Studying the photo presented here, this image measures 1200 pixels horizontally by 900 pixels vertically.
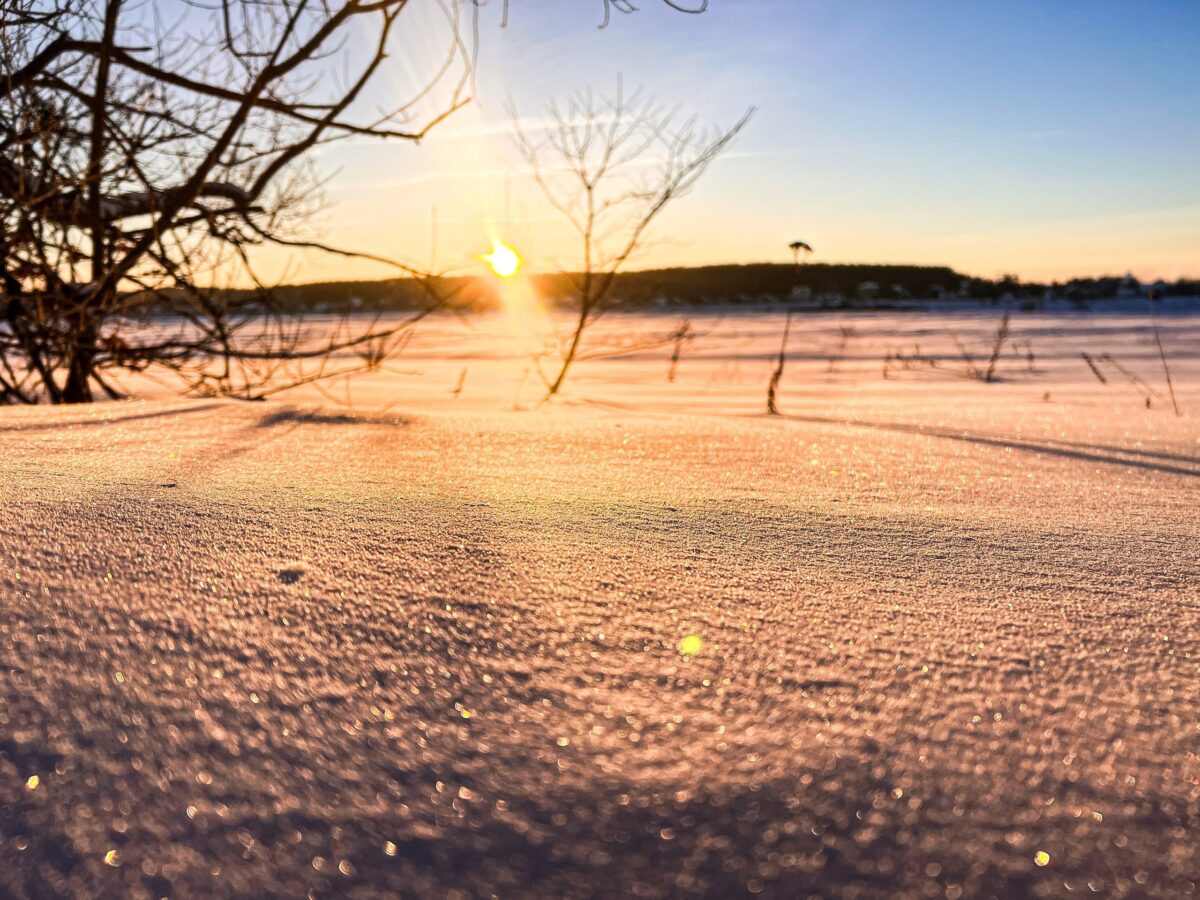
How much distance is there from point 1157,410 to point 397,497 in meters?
3.37

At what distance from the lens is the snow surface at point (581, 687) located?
0.47 meters

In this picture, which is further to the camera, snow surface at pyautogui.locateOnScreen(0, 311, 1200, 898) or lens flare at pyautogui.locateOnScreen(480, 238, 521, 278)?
lens flare at pyautogui.locateOnScreen(480, 238, 521, 278)

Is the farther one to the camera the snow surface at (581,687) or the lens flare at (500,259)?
the lens flare at (500,259)

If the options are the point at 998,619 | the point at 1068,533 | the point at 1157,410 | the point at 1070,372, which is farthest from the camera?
the point at 1070,372

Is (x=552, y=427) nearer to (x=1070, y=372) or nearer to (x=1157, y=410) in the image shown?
(x=1157, y=410)

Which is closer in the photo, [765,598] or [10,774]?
[10,774]

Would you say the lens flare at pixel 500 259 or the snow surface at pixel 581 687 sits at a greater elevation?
the lens flare at pixel 500 259

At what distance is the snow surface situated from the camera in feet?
1.55

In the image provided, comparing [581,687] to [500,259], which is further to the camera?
[500,259]

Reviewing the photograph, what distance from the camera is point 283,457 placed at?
146 cm

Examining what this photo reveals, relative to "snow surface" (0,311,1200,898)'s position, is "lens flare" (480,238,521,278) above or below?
above

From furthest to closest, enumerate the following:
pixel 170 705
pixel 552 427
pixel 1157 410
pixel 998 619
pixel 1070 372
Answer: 1. pixel 1070 372
2. pixel 1157 410
3. pixel 552 427
4. pixel 998 619
5. pixel 170 705

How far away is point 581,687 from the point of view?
2.10 feet

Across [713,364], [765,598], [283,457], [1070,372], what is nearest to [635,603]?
[765,598]
